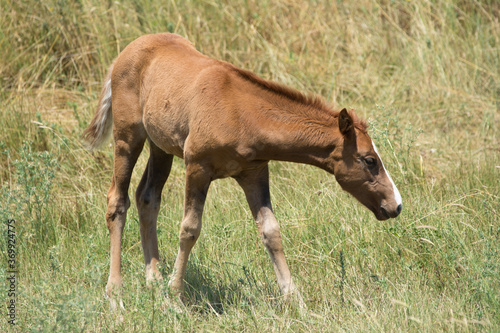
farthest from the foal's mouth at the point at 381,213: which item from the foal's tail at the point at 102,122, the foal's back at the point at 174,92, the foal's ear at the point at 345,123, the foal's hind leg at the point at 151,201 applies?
the foal's tail at the point at 102,122

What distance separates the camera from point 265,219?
4355 millimetres

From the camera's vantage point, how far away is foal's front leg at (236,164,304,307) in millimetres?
4273

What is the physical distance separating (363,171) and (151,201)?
5.76 feet

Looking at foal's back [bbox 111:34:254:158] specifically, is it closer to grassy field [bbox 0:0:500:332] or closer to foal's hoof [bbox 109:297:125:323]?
grassy field [bbox 0:0:500:332]

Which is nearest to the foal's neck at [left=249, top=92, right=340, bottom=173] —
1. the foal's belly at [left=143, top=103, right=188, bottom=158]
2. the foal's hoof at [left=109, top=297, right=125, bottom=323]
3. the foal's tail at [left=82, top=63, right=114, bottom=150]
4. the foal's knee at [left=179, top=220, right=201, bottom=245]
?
the foal's belly at [left=143, top=103, right=188, bottom=158]

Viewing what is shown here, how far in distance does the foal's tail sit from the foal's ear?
212 cm

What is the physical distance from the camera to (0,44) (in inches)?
294

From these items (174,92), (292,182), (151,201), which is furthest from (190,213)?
(292,182)

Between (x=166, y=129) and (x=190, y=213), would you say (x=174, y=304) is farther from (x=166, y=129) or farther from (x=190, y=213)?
(x=166, y=129)

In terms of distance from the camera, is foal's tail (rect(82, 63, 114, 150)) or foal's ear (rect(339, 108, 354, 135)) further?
foal's tail (rect(82, 63, 114, 150))

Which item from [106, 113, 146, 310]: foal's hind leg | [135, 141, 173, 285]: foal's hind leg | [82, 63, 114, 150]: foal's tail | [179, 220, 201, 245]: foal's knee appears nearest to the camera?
[179, 220, 201, 245]: foal's knee

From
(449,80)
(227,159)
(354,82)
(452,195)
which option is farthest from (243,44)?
(227,159)

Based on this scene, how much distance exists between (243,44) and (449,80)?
2.65 metres

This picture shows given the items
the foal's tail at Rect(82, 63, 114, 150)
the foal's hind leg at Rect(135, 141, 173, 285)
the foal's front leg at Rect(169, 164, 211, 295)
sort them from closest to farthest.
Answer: the foal's front leg at Rect(169, 164, 211, 295) → the foal's hind leg at Rect(135, 141, 173, 285) → the foal's tail at Rect(82, 63, 114, 150)
